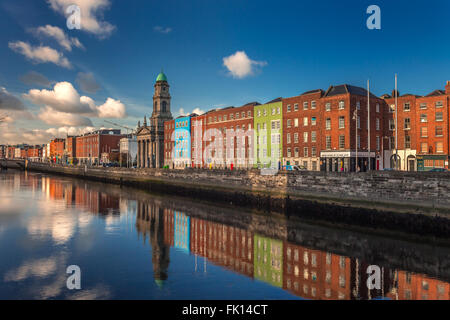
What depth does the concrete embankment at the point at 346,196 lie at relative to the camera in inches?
893

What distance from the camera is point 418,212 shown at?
23047 millimetres

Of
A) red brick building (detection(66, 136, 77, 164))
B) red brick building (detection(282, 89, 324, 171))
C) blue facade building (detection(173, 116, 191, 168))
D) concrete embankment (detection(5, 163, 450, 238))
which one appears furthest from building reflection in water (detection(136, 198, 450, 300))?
red brick building (detection(66, 136, 77, 164))

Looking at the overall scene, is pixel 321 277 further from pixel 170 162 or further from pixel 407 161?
pixel 170 162

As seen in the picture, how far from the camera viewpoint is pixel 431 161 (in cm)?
4469

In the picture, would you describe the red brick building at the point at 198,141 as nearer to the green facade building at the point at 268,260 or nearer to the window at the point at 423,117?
the window at the point at 423,117

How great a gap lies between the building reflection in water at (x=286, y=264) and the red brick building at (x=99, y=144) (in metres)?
111

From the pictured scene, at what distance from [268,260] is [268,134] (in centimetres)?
4283

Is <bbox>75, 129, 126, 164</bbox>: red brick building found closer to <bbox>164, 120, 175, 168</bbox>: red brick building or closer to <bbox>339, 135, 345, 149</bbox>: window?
<bbox>164, 120, 175, 168</bbox>: red brick building

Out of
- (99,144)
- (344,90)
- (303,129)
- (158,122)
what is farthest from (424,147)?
(99,144)

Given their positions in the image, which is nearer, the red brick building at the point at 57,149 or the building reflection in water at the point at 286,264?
the building reflection in water at the point at 286,264

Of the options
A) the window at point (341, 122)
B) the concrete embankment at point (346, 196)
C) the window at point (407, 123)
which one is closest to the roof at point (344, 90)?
the window at point (341, 122)

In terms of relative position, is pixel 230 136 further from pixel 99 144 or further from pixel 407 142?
pixel 99 144

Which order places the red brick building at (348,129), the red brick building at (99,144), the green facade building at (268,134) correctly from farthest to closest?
the red brick building at (99,144) → the green facade building at (268,134) → the red brick building at (348,129)
